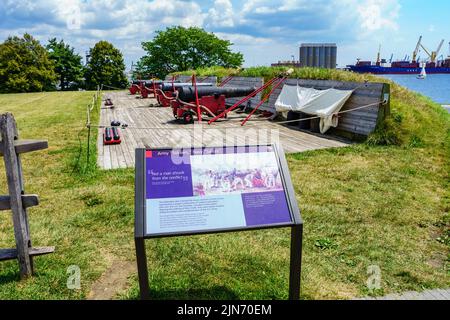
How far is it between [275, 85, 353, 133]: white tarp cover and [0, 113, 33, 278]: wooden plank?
9095mm

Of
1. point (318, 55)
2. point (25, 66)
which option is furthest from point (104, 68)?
point (318, 55)

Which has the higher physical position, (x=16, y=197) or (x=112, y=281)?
(x=16, y=197)

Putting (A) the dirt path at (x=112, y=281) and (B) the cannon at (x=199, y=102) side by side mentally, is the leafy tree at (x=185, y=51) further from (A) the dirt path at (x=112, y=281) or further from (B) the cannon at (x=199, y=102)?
(A) the dirt path at (x=112, y=281)

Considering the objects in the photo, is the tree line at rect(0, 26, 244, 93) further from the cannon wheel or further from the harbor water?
the cannon wheel

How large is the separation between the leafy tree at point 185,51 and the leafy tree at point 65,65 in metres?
8.97

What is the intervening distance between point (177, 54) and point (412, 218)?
48888 millimetres

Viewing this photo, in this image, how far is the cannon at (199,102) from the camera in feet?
46.1

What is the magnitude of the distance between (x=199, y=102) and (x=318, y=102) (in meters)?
4.63

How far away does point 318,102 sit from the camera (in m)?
11.8

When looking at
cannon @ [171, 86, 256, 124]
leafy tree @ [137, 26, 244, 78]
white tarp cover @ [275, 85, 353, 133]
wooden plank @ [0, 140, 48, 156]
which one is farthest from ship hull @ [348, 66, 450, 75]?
wooden plank @ [0, 140, 48, 156]

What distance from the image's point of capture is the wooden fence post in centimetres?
347

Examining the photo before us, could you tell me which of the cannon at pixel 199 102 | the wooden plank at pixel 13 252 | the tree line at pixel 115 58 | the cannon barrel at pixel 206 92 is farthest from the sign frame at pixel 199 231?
the tree line at pixel 115 58

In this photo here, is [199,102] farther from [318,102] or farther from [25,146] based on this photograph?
[25,146]

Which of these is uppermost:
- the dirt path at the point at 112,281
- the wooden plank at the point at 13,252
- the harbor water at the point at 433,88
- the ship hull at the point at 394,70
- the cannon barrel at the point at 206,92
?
the ship hull at the point at 394,70
